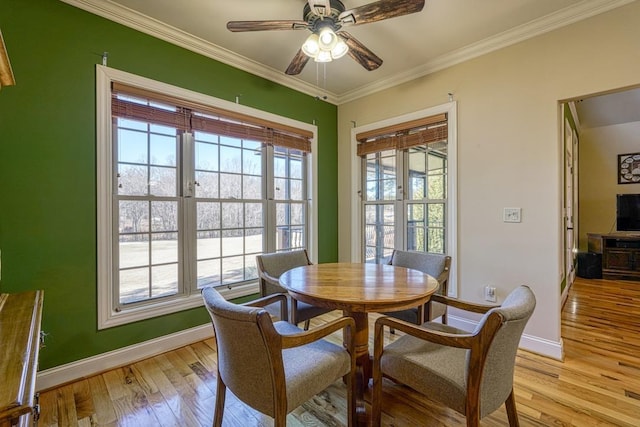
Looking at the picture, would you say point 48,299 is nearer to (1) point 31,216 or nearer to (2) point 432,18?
(1) point 31,216

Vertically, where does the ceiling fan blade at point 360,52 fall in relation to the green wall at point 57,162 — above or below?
above

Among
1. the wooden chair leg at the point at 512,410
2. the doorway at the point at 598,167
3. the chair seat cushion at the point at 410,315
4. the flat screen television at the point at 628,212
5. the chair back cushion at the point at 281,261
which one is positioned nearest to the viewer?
the wooden chair leg at the point at 512,410

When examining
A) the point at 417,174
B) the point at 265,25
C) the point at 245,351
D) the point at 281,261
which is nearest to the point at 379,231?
the point at 417,174

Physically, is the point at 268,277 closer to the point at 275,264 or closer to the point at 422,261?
the point at 275,264

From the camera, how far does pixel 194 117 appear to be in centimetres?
259

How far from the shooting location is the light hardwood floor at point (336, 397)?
1648 mm

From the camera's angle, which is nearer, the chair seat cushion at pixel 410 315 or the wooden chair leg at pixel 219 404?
the wooden chair leg at pixel 219 404

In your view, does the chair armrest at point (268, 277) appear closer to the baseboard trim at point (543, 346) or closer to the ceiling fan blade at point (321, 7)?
the ceiling fan blade at point (321, 7)

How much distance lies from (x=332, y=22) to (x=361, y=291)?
5.59 ft

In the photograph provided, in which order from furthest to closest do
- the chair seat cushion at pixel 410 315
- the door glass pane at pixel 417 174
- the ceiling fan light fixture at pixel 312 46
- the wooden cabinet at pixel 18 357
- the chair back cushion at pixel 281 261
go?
the door glass pane at pixel 417 174
the chair back cushion at pixel 281 261
the chair seat cushion at pixel 410 315
the ceiling fan light fixture at pixel 312 46
the wooden cabinet at pixel 18 357

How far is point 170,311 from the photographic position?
248cm

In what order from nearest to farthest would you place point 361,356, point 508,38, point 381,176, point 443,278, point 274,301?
1. point 361,356
2. point 274,301
3. point 443,278
4. point 508,38
5. point 381,176

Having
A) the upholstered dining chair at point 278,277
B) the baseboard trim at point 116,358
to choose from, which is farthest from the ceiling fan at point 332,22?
the baseboard trim at point 116,358

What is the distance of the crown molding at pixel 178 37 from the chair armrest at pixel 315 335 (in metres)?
2.59
